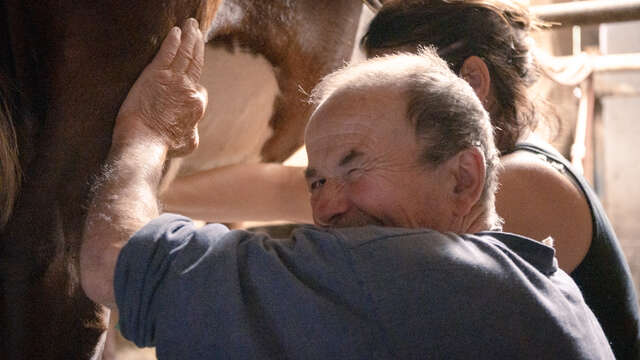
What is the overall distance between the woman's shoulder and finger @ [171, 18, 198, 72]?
447 millimetres

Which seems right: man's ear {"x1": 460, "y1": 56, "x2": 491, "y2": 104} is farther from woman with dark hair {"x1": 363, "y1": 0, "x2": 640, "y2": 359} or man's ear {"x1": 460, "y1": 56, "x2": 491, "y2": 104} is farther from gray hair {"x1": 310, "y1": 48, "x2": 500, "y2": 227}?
gray hair {"x1": 310, "y1": 48, "x2": 500, "y2": 227}

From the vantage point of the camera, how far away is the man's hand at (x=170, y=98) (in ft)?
2.71

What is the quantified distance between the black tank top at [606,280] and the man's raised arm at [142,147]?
481 millimetres

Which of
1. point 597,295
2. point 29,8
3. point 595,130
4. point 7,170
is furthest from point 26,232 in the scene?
point 595,130

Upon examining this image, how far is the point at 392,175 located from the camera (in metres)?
0.66

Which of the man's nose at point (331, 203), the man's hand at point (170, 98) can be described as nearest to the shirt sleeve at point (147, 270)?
the man's nose at point (331, 203)

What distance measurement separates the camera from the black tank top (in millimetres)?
969

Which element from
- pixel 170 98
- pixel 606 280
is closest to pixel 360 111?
pixel 170 98

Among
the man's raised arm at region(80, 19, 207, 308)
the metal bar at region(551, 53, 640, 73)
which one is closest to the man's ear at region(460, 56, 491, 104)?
the man's raised arm at region(80, 19, 207, 308)

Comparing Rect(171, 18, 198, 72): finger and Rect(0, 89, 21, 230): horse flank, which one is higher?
Rect(171, 18, 198, 72): finger

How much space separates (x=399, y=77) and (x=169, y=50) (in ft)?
1.08

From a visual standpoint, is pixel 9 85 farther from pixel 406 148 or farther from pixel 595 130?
pixel 595 130

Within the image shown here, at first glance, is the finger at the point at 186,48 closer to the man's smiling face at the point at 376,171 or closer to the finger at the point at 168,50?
the finger at the point at 168,50

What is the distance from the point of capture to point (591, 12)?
167 centimetres
